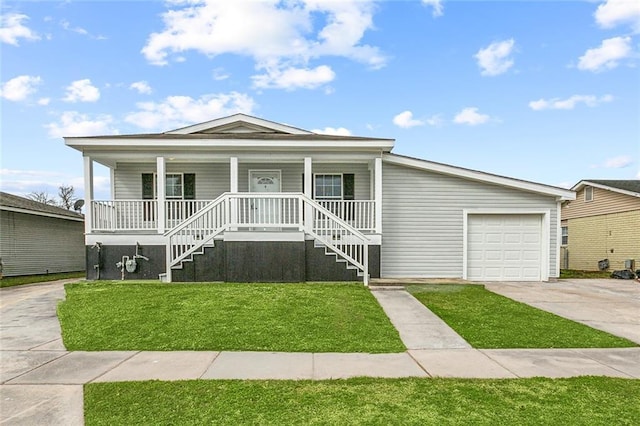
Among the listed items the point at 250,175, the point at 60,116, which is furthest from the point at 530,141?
the point at 60,116

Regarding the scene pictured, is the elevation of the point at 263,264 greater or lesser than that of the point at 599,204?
lesser

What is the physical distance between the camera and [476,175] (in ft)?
35.9

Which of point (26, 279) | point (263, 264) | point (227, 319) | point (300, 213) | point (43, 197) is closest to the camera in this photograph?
point (227, 319)

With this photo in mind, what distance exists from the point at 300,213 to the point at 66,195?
130 ft

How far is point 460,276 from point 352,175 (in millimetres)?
4631

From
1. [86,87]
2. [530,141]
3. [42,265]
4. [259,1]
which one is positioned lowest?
[42,265]

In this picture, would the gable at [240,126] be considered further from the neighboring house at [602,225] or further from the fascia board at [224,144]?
the neighboring house at [602,225]

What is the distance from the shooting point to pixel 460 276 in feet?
36.3

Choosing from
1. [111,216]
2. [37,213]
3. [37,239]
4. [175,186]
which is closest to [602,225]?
[175,186]

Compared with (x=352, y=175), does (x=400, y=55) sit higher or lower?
higher

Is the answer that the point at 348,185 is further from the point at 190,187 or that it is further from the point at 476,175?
the point at 190,187

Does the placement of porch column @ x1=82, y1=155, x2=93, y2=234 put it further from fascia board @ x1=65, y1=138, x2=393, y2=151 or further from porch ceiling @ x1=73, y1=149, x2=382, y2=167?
fascia board @ x1=65, y1=138, x2=393, y2=151

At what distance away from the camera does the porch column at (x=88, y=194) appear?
32.6 feet

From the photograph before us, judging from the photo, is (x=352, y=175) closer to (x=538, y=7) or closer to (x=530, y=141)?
(x=538, y=7)
